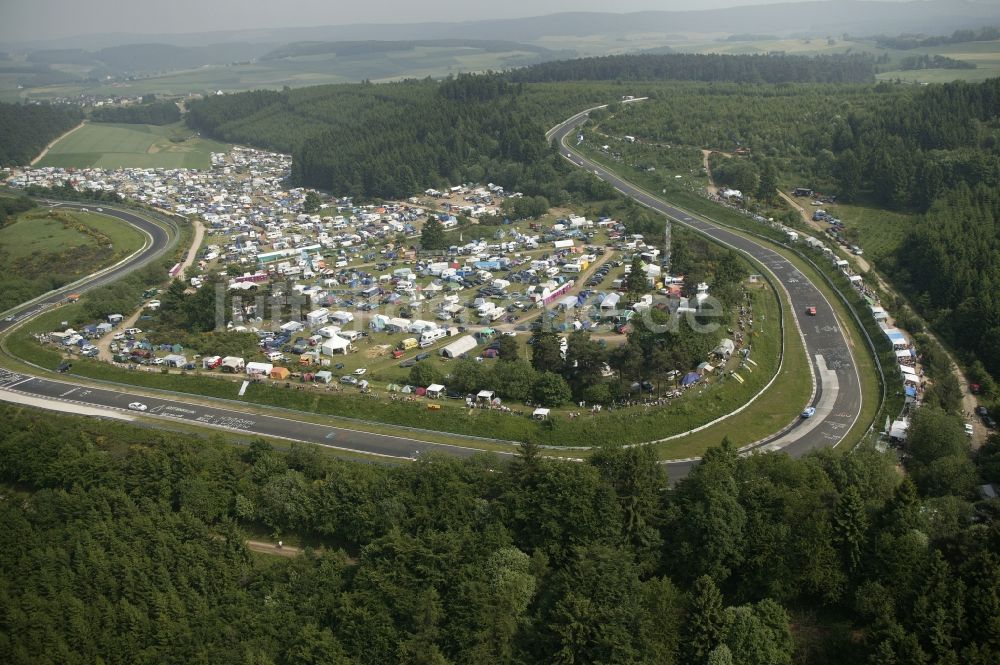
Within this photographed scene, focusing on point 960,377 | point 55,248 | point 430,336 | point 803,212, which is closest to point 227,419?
point 430,336

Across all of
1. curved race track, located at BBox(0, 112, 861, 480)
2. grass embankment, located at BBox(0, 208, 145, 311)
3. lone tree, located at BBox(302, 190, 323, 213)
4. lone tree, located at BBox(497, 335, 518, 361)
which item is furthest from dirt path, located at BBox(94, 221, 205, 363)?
lone tree, located at BBox(497, 335, 518, 361)

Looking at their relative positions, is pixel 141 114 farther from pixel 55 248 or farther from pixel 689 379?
pixel 689 379


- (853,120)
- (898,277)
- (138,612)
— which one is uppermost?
(853,120)

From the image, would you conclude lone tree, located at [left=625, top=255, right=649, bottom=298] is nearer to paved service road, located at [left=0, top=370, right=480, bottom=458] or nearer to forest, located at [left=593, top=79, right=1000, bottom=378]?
forest, located at [left=593, top=79, right=1000, bottom=378]

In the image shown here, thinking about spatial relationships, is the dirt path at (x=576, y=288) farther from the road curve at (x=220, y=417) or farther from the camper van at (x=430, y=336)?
the road curve at (x=220, y=417)

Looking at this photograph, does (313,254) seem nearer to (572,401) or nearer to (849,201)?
(572,401)

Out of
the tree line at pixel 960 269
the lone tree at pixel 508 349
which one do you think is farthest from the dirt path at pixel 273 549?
the tree line at pixel 960 269

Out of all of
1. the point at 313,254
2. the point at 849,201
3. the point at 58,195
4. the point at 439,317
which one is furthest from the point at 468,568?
A: the point at 58,195
